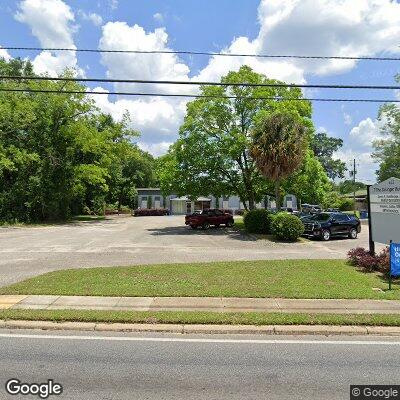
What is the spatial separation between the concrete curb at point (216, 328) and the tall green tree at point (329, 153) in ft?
330

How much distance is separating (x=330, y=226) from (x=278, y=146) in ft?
18.9

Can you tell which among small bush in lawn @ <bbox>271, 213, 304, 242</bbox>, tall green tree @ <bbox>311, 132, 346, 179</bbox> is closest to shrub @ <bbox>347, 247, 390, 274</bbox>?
small bush in lawn @ <bbox>271, 213, 304, 242</bbox>

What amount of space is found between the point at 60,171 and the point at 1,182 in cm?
561

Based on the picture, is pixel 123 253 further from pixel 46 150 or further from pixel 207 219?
pixel 46 150

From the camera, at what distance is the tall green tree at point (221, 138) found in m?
30.5

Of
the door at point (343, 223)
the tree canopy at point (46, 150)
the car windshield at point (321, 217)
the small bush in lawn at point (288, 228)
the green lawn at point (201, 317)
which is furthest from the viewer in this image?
the tree canopy at point (46, 150)

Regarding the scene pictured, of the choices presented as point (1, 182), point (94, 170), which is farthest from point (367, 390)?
point (1, 182)

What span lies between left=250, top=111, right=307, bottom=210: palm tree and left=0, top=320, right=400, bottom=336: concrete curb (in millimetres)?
18279

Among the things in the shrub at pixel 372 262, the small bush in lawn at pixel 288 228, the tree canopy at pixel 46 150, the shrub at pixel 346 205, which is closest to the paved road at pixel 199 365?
the shrub at pixel 372 262

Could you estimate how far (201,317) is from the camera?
7.94 m

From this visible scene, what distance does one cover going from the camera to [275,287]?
10508 mm

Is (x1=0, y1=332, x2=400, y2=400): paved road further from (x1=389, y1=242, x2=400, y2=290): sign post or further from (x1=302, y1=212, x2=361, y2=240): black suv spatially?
(x1=302, y1=212, x2=361, y2=240): black suv

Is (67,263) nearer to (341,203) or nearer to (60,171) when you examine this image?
(60,171)

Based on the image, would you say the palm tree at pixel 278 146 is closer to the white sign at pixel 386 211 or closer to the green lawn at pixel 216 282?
the white sign at pixel 386 211
